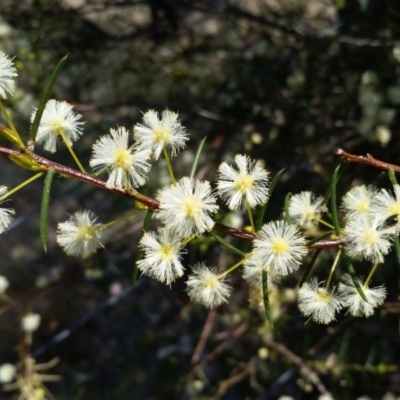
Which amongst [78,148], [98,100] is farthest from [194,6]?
[78,148]

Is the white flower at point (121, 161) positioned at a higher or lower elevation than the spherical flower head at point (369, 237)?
higher

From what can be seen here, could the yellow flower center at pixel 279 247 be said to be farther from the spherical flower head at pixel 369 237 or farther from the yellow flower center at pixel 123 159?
the yellow flower center at pixel 123 159

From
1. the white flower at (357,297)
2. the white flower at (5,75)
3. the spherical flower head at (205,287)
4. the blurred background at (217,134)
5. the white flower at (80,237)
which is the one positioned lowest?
the blurred background at (217,134)

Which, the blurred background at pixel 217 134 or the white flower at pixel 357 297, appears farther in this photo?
the blurred background at pixel 217 134

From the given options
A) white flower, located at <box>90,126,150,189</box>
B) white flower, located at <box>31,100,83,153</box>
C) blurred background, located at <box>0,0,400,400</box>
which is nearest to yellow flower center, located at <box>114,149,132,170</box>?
white flower, located at <box>90,126,150,189</box>

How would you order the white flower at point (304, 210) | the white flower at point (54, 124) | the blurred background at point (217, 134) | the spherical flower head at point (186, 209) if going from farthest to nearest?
the blurred background at point (217, 134) → the white flower at point (304, 210) → the white flower at point (54, 124) → the spherical flower head at point (186, 209)

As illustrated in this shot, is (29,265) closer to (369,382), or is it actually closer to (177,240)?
(369,382)

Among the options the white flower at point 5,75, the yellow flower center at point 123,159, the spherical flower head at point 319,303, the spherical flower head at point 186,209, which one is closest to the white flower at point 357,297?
the spherical flower head at point 319,303

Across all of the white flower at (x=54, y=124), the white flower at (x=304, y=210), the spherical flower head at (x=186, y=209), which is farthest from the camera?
the white flower at (x=304, y=210)

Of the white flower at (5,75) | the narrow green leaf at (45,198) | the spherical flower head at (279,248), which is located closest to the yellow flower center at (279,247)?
the spherical flower head at (279,248)
